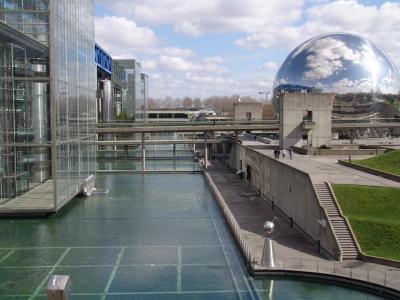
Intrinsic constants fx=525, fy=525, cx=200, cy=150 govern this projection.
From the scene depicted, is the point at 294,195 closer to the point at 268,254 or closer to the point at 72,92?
the point at 268,254

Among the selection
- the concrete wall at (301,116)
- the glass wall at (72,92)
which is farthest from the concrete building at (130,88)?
the glass wall at (72,92)

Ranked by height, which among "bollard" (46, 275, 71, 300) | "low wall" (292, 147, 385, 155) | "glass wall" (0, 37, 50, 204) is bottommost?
"bollard" (46, 275, 71, 300)

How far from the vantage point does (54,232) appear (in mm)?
27625

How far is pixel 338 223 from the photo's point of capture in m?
22.4

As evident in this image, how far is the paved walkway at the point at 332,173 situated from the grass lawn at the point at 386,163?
1072 millimetres

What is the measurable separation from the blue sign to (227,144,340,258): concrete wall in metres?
42.3

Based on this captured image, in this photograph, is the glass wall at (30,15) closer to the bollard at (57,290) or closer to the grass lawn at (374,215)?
the grass lawn at (374,215)

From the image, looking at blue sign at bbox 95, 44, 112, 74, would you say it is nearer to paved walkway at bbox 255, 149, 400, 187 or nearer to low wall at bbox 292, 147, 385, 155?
low wall at bbox 292, 147, 385, 155

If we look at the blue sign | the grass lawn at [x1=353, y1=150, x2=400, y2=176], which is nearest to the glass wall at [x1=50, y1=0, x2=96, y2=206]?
the grass lawn at [x1=353, y1=150, x2=400, y2=176]

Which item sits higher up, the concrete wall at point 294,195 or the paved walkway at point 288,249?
the concrete wall at point 294,195

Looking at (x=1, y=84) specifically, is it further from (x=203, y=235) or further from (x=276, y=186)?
(x=276, y=186)

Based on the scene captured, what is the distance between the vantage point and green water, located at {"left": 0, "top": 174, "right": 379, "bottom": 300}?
1847 centimetres

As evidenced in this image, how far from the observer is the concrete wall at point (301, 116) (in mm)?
46906

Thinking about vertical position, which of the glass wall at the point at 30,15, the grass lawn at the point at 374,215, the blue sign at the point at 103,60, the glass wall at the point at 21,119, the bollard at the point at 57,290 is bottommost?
the grass lawn at the point at 374,215
